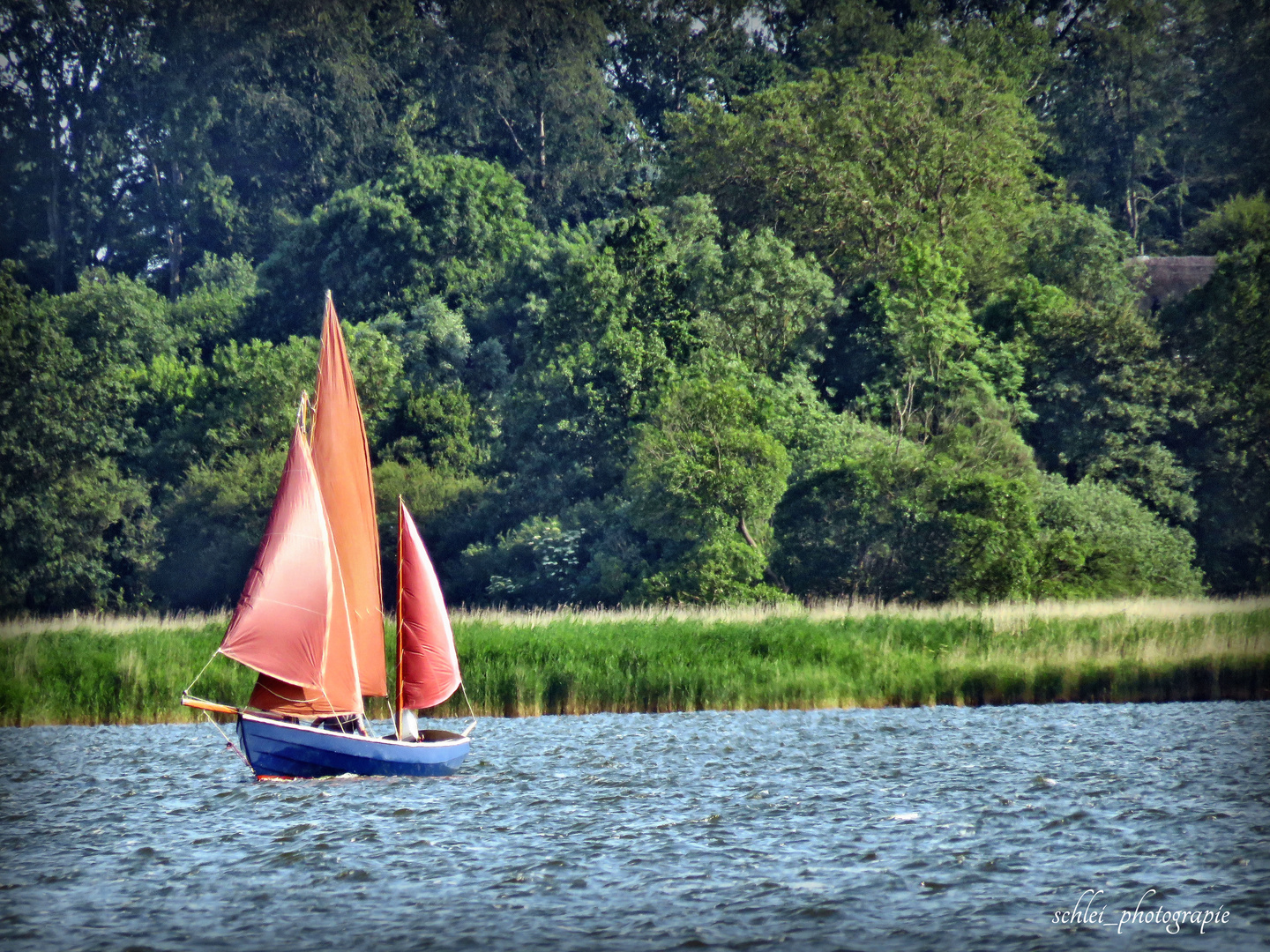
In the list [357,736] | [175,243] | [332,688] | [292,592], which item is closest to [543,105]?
[175,243]

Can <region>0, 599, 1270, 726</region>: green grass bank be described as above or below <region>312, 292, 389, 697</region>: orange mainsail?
below

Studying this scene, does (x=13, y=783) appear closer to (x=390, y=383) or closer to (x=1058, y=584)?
(x=1058, y=584)

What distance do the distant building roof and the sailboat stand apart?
5674 cm

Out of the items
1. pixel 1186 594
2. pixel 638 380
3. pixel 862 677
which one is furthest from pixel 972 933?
pixel 638 380

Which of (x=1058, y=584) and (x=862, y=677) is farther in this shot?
(x=1058, y=584)

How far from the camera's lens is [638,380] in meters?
68.1

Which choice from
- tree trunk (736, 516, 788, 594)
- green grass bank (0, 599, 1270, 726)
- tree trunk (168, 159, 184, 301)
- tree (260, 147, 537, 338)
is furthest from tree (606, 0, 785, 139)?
green grass bank (0, 599, 1270, 726)

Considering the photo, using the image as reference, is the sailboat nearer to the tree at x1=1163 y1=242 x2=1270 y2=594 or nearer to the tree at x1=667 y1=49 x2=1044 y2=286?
the tree at x1=1163 y1=242 x2=1270 y2=594

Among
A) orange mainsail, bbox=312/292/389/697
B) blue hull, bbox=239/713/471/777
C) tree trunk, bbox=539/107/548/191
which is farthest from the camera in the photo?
tree trunk, bbox=539/107/548/191

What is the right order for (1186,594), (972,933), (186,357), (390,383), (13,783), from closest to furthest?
(972,933) → (13,783) → (1186,594) → (390,383) → (186,357)

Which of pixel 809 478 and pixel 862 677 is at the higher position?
pixel 809 478

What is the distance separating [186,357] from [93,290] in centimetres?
805

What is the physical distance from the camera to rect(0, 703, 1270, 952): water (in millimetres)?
15781

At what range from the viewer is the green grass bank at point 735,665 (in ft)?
113
